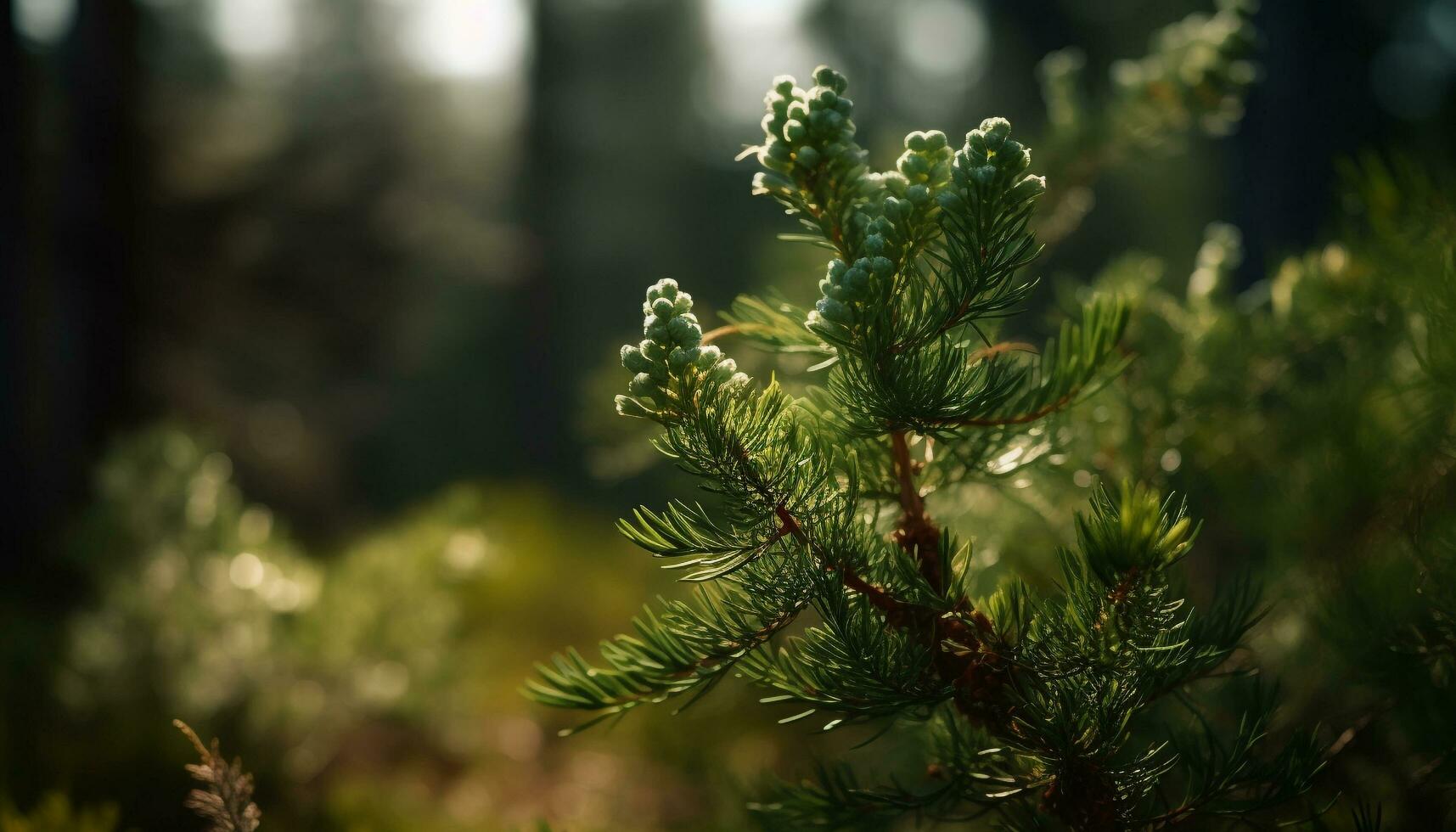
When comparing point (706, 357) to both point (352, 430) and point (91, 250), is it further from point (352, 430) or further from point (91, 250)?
point (352, 430)

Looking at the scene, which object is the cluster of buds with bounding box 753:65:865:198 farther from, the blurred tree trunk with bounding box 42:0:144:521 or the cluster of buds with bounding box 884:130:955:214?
the blurred tree trunk with bounding box 42:0:144:521

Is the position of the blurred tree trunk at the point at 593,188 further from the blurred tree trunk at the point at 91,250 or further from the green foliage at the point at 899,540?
the green foliage at the point at 899,540

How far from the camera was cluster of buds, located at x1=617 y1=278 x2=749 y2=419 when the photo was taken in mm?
361

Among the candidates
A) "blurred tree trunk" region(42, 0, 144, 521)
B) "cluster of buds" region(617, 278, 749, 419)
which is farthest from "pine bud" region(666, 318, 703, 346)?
"blurred tree trunk" region(42, 0, 144, 521)

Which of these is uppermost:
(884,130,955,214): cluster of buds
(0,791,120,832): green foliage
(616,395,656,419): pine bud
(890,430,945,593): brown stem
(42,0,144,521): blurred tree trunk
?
(42,0,144,521): blurred tree trunk

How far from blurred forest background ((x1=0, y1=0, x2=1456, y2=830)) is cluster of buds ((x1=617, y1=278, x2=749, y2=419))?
13cm

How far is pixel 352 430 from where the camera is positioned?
3.27 meters

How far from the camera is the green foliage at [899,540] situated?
367 mm

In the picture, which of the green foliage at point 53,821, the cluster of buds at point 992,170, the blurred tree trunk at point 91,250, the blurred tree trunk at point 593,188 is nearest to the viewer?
the cluster of buds at point 992,170

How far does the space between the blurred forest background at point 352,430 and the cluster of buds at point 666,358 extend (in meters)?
0.13

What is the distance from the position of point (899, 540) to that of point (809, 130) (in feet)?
0.70

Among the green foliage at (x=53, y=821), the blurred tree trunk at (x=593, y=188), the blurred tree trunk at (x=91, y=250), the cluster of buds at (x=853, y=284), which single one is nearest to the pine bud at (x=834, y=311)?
the cluster of buds at (x=853, y=284)

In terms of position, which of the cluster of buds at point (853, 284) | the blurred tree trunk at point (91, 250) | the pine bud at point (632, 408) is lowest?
the pine bud at point (632, 408)

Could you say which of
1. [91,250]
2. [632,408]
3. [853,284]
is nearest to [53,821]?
[632,408]
